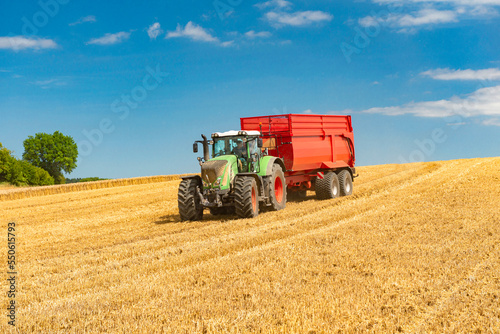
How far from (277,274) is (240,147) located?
660 cm

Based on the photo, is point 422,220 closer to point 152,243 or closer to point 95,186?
point 152,243

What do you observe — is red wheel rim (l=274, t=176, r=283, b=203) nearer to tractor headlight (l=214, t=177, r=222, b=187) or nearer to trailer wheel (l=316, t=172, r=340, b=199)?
tractor headlight (l=214, t=177, r=222, b=187)

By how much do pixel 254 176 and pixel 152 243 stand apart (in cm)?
386

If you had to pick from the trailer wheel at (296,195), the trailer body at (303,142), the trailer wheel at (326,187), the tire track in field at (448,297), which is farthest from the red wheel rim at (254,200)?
the tire track in field at (448,297)

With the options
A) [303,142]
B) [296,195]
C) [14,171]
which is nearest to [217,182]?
[303,142]

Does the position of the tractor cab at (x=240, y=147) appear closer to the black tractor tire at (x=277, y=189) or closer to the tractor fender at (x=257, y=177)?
the tractor fender at (x=257, y=177)

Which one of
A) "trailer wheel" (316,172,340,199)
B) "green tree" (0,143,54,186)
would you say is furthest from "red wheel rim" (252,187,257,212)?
"green tree" (0,143,54,186)

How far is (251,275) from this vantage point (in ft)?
19.9

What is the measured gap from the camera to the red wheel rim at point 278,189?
43.2 ft

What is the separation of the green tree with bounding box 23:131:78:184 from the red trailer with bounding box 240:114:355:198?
4854 cm

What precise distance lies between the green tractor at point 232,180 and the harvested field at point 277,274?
503mm

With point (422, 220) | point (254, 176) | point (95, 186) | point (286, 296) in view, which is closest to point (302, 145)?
point (254, 176)

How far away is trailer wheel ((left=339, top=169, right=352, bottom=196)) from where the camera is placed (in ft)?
54.2

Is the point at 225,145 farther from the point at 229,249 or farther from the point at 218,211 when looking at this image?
the point at 229,249
